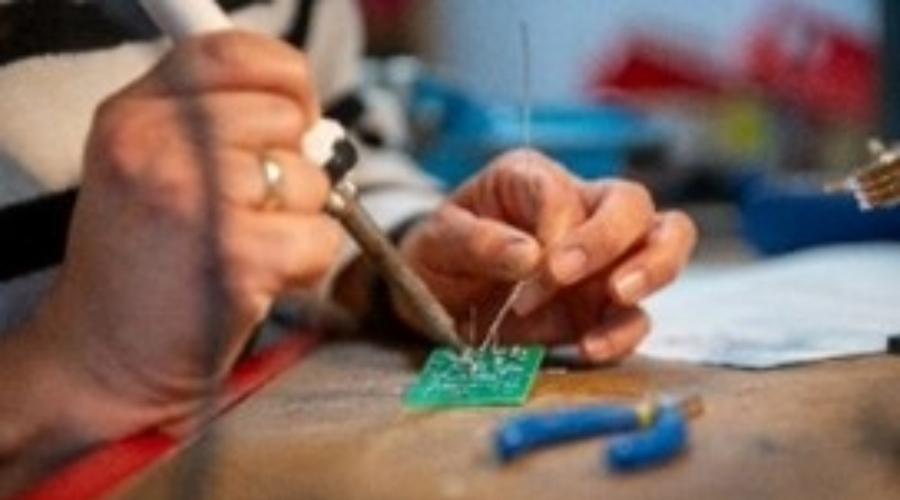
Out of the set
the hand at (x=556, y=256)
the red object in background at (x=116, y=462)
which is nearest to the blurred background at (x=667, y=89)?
the hand at (x=556, y=256)

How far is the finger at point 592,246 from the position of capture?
588 mm

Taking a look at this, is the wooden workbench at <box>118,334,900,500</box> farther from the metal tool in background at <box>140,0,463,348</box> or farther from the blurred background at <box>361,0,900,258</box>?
the blurred background at <box>361,0,900,258</box>

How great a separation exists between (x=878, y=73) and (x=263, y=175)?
631mm

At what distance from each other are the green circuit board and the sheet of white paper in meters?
0.06

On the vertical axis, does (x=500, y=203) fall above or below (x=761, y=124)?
above

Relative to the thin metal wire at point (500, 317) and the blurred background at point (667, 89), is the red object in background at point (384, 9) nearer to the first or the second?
the blurred background at point (667, 89)

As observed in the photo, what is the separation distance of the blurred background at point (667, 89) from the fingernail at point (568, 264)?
0.86ft

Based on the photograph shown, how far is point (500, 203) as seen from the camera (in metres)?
0.63

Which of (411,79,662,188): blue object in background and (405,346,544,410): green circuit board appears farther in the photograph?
(411,79,662,188): blue object in background

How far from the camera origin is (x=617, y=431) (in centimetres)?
45

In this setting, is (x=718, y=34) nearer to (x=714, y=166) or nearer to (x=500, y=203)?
(x=714, y=166)

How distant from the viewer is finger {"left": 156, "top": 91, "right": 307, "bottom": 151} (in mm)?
493

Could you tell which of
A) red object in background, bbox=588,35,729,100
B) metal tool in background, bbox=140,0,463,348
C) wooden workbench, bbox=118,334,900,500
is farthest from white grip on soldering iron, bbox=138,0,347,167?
red object in background, bbox=588,35,729,100

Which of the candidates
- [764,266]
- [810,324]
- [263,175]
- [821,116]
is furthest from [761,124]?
[263,175]
